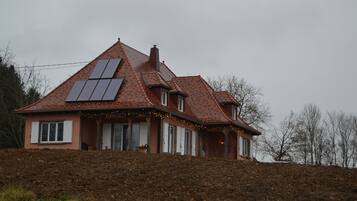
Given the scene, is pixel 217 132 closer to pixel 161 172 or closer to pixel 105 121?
pixel 105 121

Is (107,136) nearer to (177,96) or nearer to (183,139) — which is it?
(183,139)

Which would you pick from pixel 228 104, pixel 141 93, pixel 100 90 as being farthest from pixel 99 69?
pixel 228 104

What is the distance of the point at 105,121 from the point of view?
35156 mm

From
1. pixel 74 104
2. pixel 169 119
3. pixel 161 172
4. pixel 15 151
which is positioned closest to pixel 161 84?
pixel 169 119

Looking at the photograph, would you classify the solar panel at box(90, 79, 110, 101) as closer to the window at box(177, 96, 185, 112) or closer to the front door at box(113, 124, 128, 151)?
the front door at box(113, 124, 128, 151)

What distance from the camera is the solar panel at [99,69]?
118 feet

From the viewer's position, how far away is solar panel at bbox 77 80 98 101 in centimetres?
3419

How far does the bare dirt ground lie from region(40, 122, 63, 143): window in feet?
28.2

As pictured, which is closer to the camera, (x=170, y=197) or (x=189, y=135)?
(x=170, y=197)

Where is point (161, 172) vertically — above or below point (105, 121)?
below

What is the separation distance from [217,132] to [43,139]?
11.8 metres

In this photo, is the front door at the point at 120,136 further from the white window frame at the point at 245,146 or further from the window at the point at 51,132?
the white window frame at the point at 245,146

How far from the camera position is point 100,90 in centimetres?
3441

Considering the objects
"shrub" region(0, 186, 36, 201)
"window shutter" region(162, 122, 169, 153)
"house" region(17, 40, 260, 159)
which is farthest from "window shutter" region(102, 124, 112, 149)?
"shrub" region(0, 186, 36, 201)
